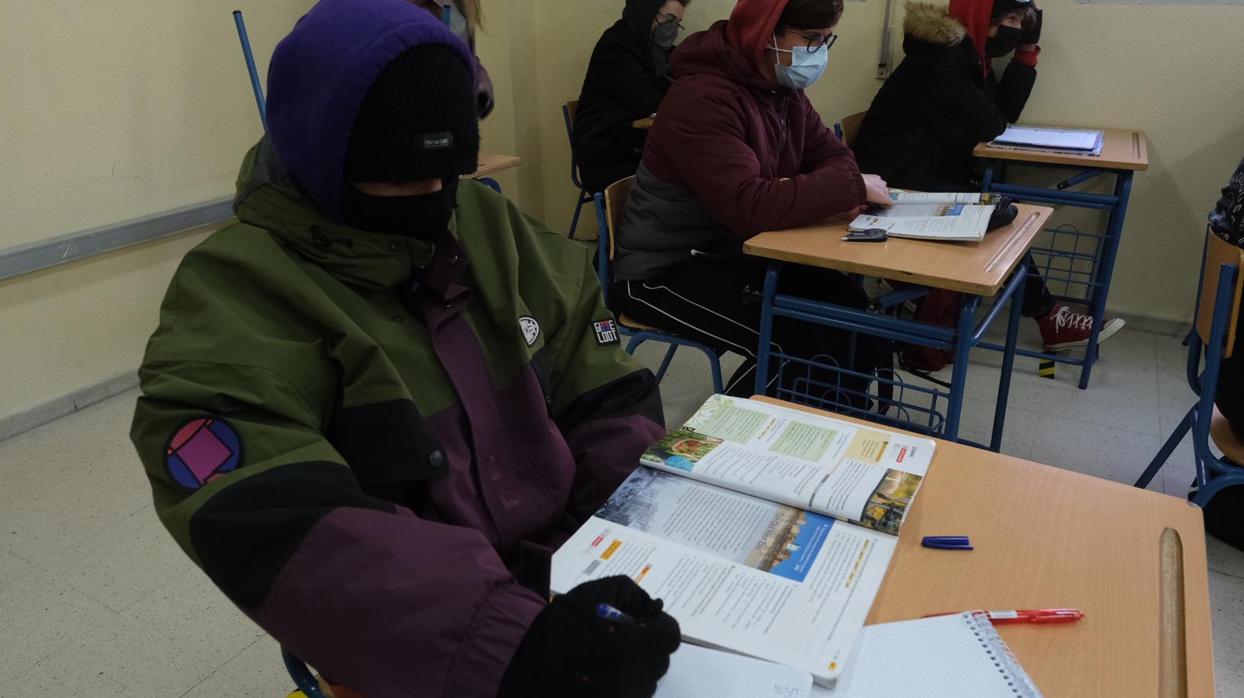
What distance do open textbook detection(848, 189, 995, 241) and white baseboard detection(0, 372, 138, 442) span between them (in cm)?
227

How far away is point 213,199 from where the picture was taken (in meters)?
3.01

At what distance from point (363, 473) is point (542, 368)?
28 cm

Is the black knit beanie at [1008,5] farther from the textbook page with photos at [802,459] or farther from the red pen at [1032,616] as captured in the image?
the red pen at [1032,616]

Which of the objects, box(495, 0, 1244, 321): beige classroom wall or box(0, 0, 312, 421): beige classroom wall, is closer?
box(0, 0, 312, 421): beige classroom wall

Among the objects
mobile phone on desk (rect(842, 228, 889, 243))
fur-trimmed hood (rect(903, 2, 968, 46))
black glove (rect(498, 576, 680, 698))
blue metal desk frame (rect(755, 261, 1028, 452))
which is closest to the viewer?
black glove (rect(498, 576, 680, 698))

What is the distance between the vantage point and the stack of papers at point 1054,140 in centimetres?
290

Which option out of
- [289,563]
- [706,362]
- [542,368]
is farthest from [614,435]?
[706,362]

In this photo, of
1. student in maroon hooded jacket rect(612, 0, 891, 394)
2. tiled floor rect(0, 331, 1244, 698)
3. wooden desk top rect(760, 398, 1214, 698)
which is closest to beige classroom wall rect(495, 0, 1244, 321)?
tiled floor rect(0, 331, 1244, 698)

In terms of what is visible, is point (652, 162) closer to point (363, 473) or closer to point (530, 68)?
point (363, 473)

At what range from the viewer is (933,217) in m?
2.01

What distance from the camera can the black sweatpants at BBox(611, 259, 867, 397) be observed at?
2082mm

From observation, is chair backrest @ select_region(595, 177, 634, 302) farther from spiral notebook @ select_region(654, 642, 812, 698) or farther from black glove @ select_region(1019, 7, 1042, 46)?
black glove @ select_region(1019, 7, 1042, 46)

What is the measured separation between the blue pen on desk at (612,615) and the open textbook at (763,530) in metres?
0.12

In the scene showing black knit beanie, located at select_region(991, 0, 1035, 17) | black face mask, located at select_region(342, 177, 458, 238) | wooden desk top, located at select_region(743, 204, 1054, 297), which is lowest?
wooden desk top, located at select_region(743, 204, 1054, 297)
